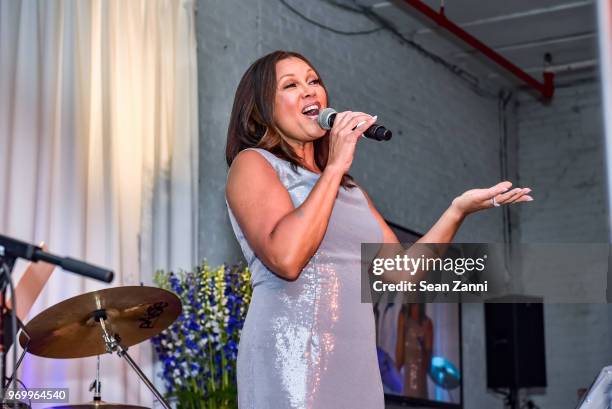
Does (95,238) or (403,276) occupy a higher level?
(95,238)

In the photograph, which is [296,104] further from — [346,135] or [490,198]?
[490,198]

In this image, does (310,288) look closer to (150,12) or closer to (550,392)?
(150,12)

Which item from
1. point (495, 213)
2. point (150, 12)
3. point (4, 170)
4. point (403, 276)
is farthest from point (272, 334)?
point (495, 213)

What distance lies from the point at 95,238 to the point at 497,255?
4.67 metres

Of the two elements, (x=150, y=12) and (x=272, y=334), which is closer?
(x=272, y=334)

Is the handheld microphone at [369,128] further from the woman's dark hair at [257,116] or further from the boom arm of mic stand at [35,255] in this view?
the boom arm of mic stand at [35,255]

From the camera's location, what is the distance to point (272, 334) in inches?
74.0

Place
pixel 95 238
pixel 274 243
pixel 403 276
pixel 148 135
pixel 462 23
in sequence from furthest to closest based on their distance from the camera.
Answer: pixel 462 23 → pixel 148 135 → pixel 95 238 → pixel 403 276 → pixel 274 243

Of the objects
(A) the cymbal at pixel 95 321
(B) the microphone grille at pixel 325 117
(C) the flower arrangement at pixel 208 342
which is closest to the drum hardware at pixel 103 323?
(A) the cymbal at pixel 95 321

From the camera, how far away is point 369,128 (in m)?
2.00

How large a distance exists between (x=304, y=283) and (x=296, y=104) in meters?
0.42

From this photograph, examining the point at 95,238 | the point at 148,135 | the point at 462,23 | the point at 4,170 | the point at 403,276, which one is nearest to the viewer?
the point at 403,276

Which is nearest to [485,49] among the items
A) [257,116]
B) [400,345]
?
[400,345]

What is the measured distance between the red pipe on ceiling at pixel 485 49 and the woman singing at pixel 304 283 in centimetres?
400
